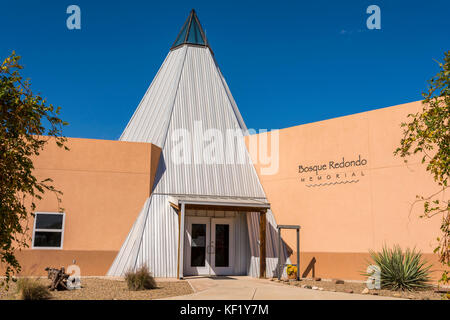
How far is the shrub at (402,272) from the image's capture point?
40.3 feet

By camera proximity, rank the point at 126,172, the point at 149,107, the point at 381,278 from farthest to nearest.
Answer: the point at 149,107 → the point at 126,172 → the point at 381,278

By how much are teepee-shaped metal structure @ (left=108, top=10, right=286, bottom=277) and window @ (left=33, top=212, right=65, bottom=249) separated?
2.27 m

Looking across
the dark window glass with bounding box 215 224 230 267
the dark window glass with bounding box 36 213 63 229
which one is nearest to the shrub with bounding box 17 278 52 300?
the dark window glass with bounding box 36 213 63 229

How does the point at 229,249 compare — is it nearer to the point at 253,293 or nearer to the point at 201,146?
the point at 201,146

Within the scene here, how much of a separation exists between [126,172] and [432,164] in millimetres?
13332

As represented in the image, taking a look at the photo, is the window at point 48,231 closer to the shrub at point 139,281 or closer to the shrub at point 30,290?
the shrub at point 139,281

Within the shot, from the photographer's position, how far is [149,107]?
21.0 metres

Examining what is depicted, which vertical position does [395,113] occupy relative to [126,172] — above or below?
above

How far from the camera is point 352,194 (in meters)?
15.6

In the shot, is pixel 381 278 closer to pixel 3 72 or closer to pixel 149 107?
pixel 3 72

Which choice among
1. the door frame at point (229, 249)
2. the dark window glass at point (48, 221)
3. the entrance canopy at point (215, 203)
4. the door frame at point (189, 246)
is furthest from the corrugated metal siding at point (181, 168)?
the dark window glass at point (48, 221)

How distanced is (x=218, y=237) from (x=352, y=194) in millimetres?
5577
